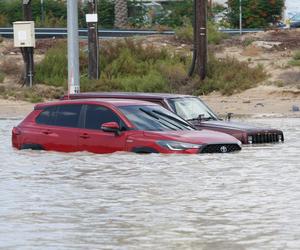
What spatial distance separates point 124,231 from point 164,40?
35.0m

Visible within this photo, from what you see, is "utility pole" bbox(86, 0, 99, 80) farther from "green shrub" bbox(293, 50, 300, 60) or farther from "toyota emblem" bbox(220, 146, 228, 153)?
"toyota emblem" bbox(220, 146, 228, 153)

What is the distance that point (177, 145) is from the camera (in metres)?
19.0

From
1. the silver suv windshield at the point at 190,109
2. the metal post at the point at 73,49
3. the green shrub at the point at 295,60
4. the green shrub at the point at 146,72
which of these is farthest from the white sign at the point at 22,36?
the silver suv windshield at the point at 190,109

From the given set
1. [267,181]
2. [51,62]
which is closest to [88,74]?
[51,62]

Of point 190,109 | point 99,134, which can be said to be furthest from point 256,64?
point 99,134

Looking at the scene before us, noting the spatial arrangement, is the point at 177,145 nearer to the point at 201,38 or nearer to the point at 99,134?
the point at 99,134

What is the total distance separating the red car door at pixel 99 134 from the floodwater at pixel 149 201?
0.22m

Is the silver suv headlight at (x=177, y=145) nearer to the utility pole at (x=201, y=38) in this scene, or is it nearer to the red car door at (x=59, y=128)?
the red car door at (x=59, y=128)

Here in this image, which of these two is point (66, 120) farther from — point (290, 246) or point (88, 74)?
point (88, 74)

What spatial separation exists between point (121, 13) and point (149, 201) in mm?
42508

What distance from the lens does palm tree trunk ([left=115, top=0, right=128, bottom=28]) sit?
5534 cm

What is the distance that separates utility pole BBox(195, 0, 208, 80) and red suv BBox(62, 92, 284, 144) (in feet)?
51.4

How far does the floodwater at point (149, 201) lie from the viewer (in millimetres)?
11328

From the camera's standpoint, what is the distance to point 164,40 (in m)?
46.5
